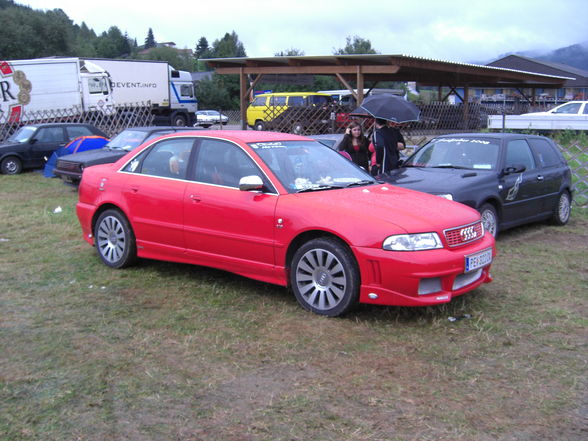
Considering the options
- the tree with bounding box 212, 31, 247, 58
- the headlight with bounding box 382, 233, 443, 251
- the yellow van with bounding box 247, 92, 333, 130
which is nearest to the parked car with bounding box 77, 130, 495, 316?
the headlight with bounding box 382, 233, 443, 251

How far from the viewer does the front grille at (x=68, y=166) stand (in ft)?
39.4

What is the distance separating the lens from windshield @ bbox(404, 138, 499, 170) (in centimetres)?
823

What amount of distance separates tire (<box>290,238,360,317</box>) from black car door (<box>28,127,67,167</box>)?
13230mm

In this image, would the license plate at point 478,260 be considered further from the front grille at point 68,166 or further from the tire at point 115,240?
the front grille at point 68,166

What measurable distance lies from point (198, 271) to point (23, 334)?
2.18 meters

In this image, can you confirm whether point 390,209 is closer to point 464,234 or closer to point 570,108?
point 464,234

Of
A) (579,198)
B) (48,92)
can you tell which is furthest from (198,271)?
(48,92)

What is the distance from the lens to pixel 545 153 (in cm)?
920

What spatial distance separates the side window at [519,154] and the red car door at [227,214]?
4276 mm

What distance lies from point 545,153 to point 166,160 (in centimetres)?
593

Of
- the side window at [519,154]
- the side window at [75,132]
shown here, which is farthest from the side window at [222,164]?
the side window at [75,132]

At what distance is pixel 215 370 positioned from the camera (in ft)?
13.4

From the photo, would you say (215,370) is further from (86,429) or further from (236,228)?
(236,228)

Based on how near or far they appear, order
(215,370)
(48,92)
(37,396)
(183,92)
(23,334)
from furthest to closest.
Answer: (183,92) < (48,92) < (23,334) < (215,370) < (37,396)
